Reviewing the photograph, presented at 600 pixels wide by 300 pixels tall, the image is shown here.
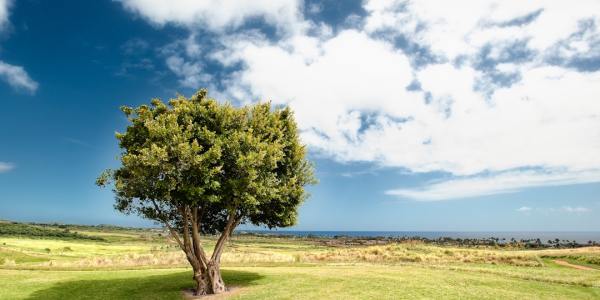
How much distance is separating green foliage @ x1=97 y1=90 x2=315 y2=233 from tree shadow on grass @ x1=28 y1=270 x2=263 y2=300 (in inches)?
176

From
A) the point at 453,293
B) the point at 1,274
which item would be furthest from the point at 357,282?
the point at 1,274

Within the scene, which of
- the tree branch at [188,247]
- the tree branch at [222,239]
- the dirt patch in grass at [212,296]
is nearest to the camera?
the dirt patch in grass at [212,296]

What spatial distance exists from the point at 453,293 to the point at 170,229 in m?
18.9

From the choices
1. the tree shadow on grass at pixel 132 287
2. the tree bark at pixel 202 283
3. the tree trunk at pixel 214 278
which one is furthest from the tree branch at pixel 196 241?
the tree shadow on grass at pixel 132 287

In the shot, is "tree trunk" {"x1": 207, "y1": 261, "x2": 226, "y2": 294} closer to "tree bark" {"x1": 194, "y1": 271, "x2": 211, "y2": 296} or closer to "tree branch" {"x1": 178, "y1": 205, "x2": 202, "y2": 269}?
"tree bark" {"x1": 194, "y1": 271, "x2": 211, "y2": 296}

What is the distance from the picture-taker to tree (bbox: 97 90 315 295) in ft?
86.4

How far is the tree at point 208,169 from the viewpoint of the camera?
86.4 feet

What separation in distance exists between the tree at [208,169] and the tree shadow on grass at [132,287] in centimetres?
281

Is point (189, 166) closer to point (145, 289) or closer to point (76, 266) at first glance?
point (145, 289)

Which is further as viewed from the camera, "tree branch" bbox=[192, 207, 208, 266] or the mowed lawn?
"tree branch" bbox=[192, 207, 208, 266]

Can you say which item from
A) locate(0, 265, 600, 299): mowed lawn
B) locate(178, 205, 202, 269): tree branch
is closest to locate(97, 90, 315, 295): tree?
locate(178, 205, 202, 269): tree branch

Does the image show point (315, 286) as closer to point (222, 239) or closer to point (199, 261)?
point (222, 239)

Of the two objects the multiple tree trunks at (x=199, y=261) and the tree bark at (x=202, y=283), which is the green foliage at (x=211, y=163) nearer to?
the multiple tree trunks at (x=199, y=261)

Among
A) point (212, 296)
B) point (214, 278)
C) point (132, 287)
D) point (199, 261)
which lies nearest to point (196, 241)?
point (199, 261)
